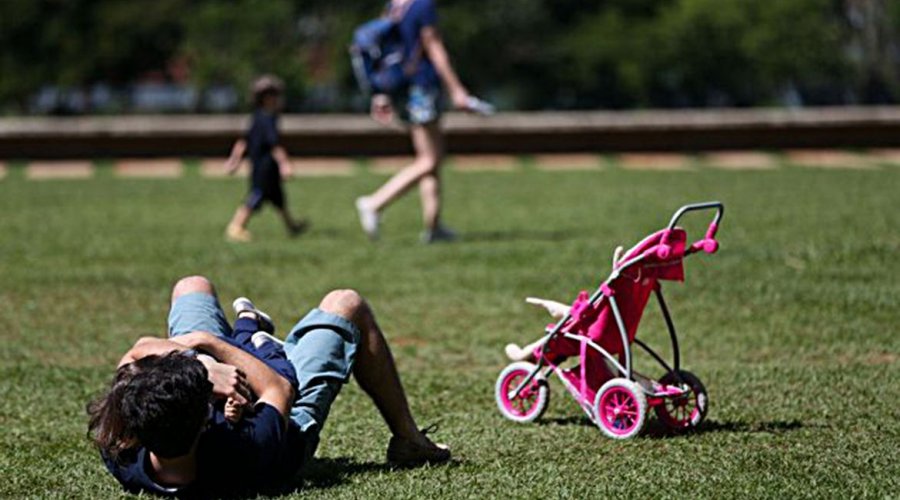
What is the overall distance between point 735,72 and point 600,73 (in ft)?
15.5

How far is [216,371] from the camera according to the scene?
201 inches

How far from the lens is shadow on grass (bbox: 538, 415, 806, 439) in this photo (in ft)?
20.3

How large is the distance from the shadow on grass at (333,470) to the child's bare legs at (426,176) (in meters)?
6.68

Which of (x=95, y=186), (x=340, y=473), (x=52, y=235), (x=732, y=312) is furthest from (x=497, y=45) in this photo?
(x=340, y=473)

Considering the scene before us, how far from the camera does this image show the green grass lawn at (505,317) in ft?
18.6

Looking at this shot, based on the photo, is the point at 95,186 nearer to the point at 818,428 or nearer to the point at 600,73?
the point at 818,428

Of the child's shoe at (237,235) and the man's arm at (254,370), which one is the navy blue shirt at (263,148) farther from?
the man's arm at (254,370)

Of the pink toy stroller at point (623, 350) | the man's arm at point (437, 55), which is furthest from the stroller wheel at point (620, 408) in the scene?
the man's arm at point (437, 55)

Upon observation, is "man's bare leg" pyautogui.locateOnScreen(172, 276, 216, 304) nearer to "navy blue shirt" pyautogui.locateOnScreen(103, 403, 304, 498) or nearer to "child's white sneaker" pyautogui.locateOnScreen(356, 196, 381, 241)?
"navy blue shirt" pyautogui.locateOnScreen(103, 403, 304, 498)

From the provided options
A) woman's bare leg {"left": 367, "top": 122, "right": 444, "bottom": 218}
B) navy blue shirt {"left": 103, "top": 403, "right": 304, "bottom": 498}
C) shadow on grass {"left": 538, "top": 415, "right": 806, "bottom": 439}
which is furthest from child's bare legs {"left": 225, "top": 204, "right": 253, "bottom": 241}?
navy blue shirt {"left": 103, "top": 403, "right": 304, "bottom": 498}

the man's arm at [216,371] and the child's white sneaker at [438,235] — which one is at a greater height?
the man's arm at [216,371]

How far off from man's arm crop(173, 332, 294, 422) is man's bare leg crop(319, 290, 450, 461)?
40 centimetres

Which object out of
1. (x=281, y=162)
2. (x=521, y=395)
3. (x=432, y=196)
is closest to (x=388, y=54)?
(x=432, y=196)

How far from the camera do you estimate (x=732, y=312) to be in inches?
368
